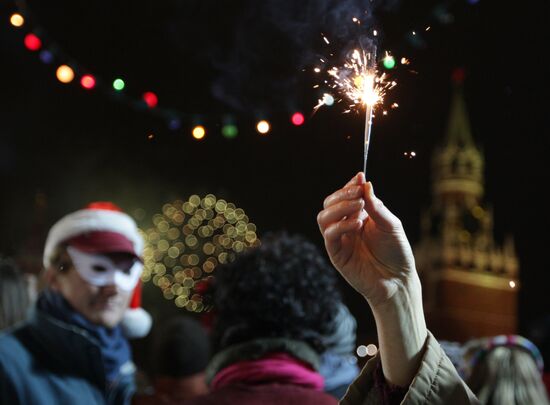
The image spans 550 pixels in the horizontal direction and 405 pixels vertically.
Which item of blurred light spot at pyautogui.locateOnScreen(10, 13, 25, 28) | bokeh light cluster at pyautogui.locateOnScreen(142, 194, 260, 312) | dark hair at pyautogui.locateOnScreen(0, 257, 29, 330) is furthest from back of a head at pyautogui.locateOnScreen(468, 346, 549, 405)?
bokeh light cluster at pyautogui.locateOnScreen(142, 194, 260, 312)

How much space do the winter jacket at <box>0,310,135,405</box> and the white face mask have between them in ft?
0.87

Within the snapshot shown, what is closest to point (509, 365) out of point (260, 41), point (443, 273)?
point (260, 41)

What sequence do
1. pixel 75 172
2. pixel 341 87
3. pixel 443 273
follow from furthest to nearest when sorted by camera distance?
pixel 443 273 < pixel 75 172 < pixel 341 87

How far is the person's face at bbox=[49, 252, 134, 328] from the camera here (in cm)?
344

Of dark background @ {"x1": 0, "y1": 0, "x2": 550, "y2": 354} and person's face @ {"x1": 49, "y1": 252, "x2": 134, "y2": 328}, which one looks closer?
dark background @ {"x1": 0, "y1": 0, "x2": 550, "y2": 354}

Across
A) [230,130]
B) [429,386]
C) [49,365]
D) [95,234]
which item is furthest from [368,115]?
[230,130]

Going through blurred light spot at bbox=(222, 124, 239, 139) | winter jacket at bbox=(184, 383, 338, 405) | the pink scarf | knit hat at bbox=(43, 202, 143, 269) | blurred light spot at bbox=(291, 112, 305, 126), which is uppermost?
blurred light spot at bbox=(222, 124, 239, 139)

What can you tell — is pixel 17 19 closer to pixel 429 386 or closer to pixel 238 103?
pixel 238 103

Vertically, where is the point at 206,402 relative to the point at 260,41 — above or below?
below

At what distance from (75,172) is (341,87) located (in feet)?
A: 44.5

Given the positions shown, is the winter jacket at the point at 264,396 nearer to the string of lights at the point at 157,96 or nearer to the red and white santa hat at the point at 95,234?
the string of lights at the point at 157,96

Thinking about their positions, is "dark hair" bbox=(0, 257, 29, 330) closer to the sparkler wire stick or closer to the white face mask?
the white face mask

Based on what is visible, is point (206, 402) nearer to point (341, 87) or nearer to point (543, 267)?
point (341, 87)

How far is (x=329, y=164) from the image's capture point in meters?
2.58
